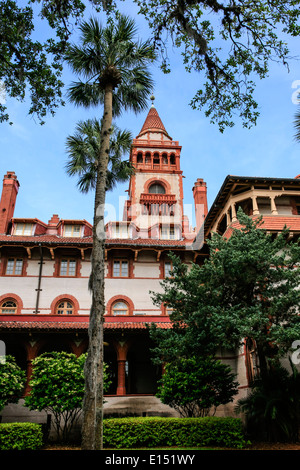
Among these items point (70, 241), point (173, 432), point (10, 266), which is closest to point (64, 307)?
point (70, 241)

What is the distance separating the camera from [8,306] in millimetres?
23312

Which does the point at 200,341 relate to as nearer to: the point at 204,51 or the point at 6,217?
the point at 204,51

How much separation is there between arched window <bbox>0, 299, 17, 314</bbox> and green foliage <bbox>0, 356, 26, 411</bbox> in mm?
8451

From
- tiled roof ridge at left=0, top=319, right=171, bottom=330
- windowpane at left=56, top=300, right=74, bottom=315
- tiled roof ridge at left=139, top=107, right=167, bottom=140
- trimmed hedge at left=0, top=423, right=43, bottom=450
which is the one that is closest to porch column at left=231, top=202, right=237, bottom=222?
tiled roof ridge at left=0, top=319, right=171, bottom=330

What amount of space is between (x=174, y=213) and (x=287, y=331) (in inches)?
1045

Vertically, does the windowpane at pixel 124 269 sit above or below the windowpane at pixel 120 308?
above

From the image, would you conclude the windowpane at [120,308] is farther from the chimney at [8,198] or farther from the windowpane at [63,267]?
the chimney at [8,198]

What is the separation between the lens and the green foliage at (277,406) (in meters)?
12.6

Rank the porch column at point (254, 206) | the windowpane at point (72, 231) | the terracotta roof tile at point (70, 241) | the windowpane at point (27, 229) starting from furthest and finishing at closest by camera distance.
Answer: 1. the windowpane at point (27, 229)
2. the windowpane at point (72, 231)
3. the terracotta roof tile at point (70, 241)
4. the porch column at point (254, 206)

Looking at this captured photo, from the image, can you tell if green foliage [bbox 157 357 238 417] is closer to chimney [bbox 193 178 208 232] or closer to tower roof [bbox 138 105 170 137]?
chimney [bbox 193 178 208 232]

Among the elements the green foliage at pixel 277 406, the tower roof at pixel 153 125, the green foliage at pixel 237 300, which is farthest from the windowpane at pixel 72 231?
the tower roof at pixel 153 125

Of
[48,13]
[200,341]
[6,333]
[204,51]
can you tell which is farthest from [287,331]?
[6,333]

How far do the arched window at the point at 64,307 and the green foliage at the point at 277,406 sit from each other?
12954mm

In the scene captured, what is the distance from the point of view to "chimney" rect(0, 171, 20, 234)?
27.8 metres
